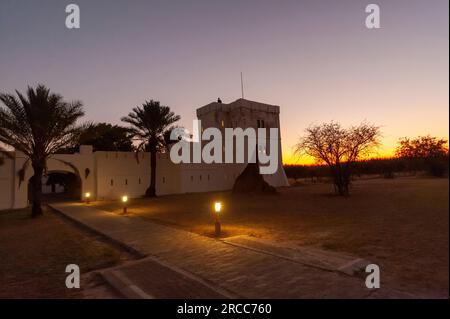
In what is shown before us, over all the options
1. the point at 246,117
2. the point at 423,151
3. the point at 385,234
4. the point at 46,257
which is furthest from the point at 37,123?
the point at 423,151

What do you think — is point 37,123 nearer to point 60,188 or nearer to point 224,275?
point 224,275

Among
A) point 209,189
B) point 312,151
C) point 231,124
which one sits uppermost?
point 231,124

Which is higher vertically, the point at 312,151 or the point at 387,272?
the point at 312,151

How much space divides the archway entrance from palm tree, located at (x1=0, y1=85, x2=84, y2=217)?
8.64m

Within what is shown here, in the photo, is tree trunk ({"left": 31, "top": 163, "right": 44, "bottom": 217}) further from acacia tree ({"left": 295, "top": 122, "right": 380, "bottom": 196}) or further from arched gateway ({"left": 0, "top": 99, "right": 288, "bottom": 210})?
acacia tree ({"left": 295, "top": 122, "right": 380, "bottom": 196})

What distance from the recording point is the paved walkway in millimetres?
4043

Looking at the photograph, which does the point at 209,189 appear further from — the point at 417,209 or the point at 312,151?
the point at 417,209

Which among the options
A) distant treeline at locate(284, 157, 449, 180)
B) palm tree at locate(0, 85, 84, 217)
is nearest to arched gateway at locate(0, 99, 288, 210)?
palm tree at locate(0, 85, 84, 217)

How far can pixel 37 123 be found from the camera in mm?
13578

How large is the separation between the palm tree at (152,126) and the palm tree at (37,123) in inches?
379
